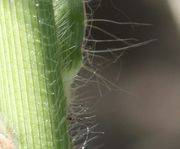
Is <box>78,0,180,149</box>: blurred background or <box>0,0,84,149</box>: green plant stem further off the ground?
<box>0,0,84,149</box>: green plant stem

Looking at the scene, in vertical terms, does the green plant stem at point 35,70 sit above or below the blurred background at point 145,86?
above

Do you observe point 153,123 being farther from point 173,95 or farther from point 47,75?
point 47,75

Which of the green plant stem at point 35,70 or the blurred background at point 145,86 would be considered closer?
the green plant stem at point 35,70

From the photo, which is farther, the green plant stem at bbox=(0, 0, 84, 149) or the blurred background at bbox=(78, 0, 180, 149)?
the blurred background at bbox=(78, 0, 180, 149)

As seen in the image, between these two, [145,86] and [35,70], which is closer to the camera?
[35,70]
